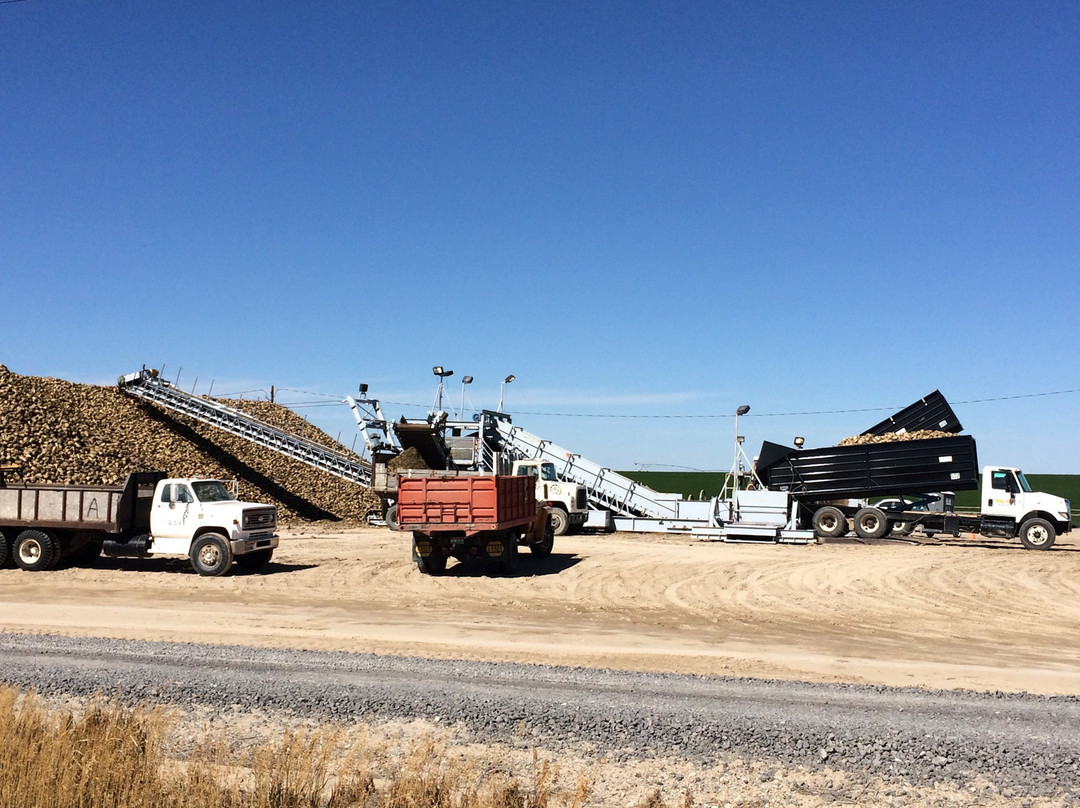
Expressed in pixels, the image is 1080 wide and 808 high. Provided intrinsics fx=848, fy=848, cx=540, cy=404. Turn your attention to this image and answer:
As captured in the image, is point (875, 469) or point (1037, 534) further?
point (875, 469)

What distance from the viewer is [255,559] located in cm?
1970

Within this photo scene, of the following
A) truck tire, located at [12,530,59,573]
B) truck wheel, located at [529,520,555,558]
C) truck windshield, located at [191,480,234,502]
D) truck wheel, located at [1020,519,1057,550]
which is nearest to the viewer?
truck tire, located at [12,530,59,573]

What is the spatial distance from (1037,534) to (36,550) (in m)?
28.4

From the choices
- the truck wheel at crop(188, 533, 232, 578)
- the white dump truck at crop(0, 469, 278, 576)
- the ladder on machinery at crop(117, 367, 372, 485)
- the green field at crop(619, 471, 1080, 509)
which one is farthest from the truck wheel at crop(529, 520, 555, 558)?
the green field at crop(619, 471, 1080, 509)

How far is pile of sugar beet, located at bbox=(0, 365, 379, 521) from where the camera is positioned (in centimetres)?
3150

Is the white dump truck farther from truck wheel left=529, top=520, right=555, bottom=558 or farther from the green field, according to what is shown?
the green field

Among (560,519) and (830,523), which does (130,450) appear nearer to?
(560,519)

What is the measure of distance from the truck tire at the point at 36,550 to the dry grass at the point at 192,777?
1446 centimetres

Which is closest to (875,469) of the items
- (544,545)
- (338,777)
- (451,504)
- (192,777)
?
(544,545)

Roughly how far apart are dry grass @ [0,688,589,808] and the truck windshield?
1326 centimetres

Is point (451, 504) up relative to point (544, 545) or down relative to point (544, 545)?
up

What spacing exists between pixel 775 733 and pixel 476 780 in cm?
278

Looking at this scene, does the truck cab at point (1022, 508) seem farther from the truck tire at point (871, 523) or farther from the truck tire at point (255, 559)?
the truck tire at point (255, 559)

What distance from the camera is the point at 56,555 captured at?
1917 cm
